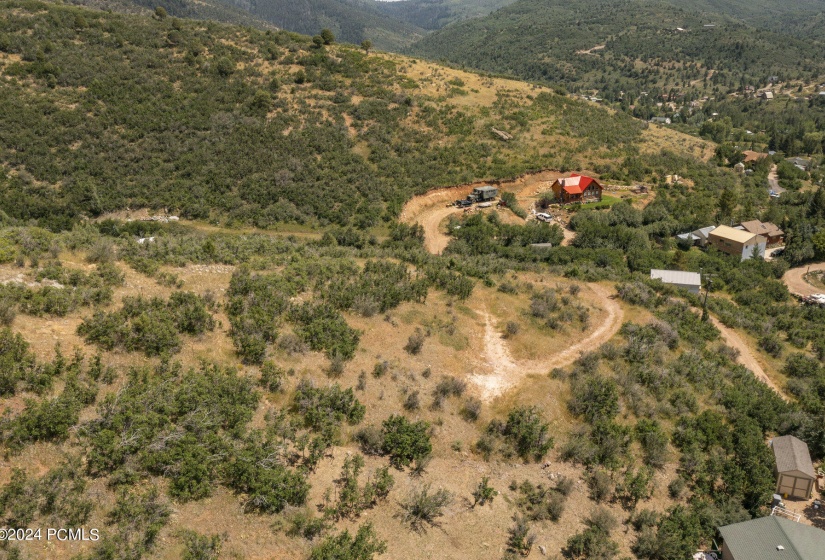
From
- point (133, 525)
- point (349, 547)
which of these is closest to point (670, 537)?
point (349, 547)

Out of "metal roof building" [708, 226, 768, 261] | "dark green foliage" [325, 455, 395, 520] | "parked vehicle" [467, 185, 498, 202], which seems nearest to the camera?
"dark green foliage" [325, 455, 395, 520]

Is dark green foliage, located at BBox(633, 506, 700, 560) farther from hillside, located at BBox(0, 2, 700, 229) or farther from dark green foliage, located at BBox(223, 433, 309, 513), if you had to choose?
hillside, located at BBox(0, 2, 700, 229)

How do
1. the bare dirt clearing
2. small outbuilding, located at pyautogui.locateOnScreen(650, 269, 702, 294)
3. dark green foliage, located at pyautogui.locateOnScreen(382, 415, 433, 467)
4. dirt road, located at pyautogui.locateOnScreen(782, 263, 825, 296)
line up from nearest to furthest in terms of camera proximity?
1. dark green foliage, located at pyautogui.locateOnScreen(382, 415, 433, 467)
2. small outbuilding, located at pyautogui.locateOnScreen(650, 269, 702, 294)
3. dirt road, located at pyautogui.locateOnScreen(782, 263, 825, 296)
4. the bare dirt clearing

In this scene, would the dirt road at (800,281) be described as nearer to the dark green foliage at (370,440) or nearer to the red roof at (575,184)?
the red roof at (575,184)

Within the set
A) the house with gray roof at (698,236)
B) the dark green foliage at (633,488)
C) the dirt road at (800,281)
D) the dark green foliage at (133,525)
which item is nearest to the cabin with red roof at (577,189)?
the house with gray roof at (698,236)

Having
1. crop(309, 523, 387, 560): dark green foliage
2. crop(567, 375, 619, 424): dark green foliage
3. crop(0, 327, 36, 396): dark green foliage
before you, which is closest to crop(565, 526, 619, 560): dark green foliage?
crop(567, 375, 619, 424): dark green foliage

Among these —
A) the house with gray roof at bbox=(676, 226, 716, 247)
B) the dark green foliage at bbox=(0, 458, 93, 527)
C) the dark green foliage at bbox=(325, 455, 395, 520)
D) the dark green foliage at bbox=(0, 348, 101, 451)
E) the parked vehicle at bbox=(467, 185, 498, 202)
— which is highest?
the dark green foliage at bbox=(0, 348, 101, 451)

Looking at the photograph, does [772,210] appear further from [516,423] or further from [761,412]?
[516,423]
